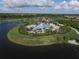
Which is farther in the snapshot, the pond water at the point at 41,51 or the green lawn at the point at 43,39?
the green lawn at the point at 43,39

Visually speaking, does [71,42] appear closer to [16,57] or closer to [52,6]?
[52,6]

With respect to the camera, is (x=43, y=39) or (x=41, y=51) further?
(x=43, y=39)

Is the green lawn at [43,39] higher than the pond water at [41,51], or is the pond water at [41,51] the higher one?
the green lawn at [43,39]

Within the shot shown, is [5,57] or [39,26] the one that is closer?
[5,57]

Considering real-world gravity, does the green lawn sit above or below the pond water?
above

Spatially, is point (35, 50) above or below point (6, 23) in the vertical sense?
below

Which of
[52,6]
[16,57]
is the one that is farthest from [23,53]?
[52,6]

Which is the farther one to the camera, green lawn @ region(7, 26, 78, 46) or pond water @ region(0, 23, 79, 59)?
green lawn @ region(7, 26, 78, 46)

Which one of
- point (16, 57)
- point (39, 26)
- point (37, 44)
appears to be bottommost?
point (16, 57)
